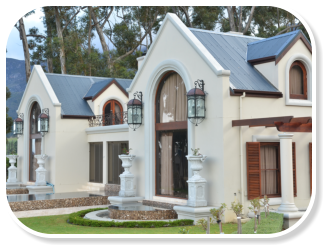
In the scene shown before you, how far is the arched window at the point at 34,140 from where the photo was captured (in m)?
23.2

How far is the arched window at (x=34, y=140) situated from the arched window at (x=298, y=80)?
562 inches

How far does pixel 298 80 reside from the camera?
47.6 feet

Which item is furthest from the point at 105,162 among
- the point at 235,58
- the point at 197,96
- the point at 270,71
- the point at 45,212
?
the point at 270,71

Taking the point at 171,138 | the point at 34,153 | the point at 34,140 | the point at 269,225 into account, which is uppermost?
the point at 34,140

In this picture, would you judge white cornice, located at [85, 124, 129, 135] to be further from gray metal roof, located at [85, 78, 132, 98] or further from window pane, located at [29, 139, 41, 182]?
window pane, located at [29, 139, 41, 182]

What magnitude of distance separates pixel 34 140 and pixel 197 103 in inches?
525

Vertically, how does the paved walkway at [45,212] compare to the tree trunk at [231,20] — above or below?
below

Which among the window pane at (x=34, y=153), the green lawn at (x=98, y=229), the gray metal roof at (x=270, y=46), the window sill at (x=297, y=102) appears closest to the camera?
the green lawn at (x=98, y=229)

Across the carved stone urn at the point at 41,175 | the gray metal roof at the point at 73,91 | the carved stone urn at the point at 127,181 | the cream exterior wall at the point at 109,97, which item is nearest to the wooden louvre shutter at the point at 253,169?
the carved stone urn at the point at 127,181

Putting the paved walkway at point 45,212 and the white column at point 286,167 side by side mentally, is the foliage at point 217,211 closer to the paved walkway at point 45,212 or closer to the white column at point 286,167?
the white column at point 286,167

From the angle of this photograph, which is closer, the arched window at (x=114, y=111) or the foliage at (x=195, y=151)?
the foliage at (x=195, y=151)

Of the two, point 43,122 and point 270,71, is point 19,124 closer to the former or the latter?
point 43,122

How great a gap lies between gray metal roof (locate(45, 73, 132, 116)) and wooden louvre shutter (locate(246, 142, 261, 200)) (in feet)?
37.6

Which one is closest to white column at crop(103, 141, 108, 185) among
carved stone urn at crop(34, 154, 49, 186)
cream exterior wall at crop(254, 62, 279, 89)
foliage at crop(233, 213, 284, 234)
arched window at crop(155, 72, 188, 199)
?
carved stone urn at crop(34, 154, 49, 186)
